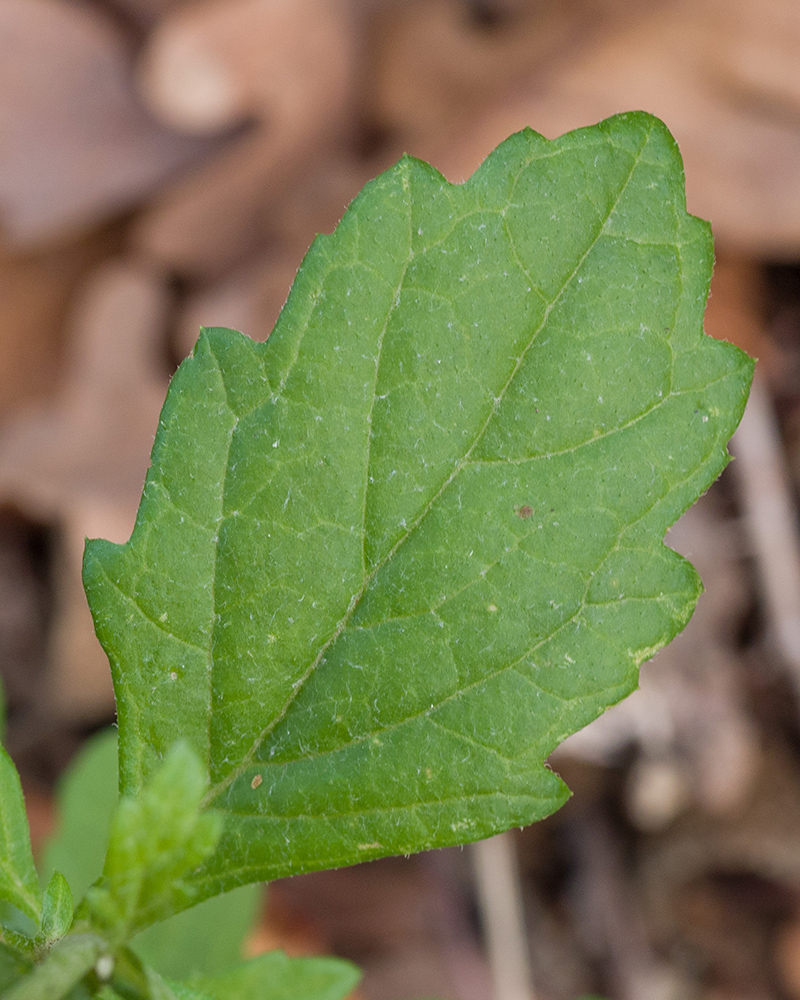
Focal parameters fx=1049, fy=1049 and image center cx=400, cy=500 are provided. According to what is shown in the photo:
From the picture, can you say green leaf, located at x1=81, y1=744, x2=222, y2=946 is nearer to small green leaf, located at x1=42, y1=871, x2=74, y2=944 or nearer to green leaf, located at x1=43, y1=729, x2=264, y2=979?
small green leaf, located at x1=42, y1=871, x2=74, y2=944

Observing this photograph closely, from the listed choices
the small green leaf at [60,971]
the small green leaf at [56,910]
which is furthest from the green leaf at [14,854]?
the small green leaf at [60,971]

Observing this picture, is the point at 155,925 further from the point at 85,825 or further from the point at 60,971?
the point at 60,971

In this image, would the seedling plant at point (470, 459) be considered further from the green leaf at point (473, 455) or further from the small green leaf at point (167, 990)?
the small green leaf at point (167, 990)

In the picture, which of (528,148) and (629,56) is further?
(629,56)

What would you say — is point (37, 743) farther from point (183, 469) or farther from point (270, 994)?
point (183, 469)

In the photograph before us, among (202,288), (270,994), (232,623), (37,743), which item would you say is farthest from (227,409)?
(202,288)
